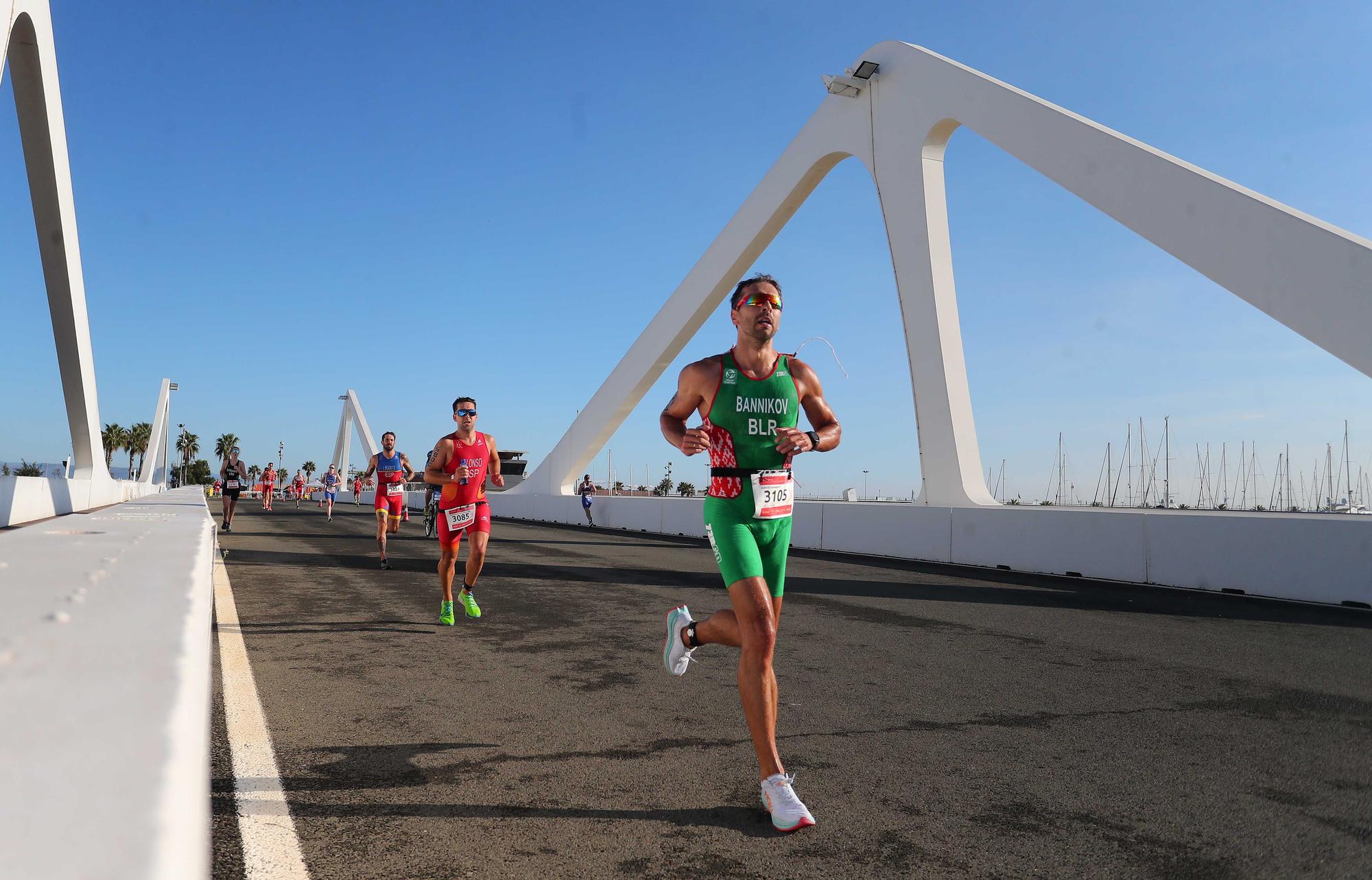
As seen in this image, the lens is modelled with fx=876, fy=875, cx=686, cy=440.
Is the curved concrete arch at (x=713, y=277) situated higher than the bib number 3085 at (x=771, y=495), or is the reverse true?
the curved concrete arch at (x=713, y=277)

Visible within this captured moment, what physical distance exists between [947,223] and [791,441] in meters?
17.6

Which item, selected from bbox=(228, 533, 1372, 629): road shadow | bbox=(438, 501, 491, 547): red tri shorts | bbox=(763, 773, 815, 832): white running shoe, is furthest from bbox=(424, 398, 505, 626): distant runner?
bbox=(763, 773, 815, 832): white running shoe

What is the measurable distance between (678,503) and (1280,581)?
629 inches

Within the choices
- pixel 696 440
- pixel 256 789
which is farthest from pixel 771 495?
pixel 256 789

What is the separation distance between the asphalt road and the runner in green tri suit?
1.92 feet

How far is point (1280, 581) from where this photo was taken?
410 inches

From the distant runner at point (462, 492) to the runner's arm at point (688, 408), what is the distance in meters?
4.19

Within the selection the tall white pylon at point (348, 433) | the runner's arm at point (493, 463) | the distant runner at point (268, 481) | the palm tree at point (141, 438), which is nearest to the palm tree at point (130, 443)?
the palm tree at point (141, 438)

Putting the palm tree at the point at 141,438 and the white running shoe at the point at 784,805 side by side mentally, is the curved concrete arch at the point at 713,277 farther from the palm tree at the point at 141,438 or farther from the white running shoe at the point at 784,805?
the palm tree at the point at 141,438

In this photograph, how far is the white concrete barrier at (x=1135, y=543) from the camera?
998 centimetres

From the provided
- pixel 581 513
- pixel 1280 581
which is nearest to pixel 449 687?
pixel 1280 581

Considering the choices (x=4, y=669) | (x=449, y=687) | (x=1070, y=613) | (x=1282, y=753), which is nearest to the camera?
(x=4, y=669)

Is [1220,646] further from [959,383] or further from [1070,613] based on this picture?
[959,383]

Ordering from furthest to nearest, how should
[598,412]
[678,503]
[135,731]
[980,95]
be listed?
[598,412] → [678,503] → [980,95] → [135,731]
